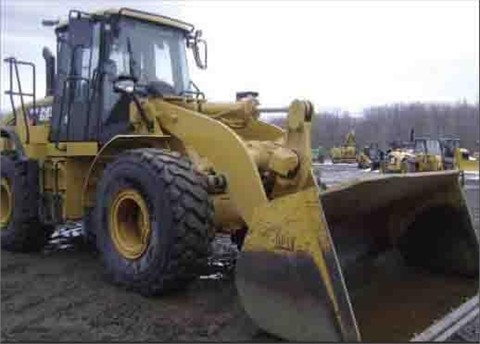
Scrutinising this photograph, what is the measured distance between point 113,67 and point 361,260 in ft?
9.48

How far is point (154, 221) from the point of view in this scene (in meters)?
4.55

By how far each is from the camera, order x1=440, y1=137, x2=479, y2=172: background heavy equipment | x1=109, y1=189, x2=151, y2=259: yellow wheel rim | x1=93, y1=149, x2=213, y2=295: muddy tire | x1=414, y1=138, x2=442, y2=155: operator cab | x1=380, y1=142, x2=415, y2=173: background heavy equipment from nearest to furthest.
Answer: x1=93, y1=149, x2=213, y2=295: muddy tire, x1=109, y1=189, x2=151, y2=259: yellow wheel rim, x1=380, y1=142, x2=415, y2=173: background heavy equipment, x1=440, y1=137, x2=479, y2=172: background heavy equipment, x1=414, y1=138, x2=442, y2=155: operator cab

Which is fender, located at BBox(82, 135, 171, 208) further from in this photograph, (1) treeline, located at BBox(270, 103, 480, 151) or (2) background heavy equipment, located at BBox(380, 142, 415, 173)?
(1) treeline, located at BBox(270, 103, 480, 151)

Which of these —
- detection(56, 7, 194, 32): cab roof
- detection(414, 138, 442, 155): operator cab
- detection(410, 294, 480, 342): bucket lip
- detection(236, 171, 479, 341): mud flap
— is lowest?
detection(410, 294, 480, 342): bucket lip

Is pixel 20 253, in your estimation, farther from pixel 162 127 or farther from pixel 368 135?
pixel 368 135

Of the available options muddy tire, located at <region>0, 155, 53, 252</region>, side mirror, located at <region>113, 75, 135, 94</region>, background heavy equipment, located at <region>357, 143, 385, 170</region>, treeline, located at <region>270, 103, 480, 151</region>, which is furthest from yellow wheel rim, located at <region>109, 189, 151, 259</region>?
treeline, located at <region>270, 103, 480, 151</region>

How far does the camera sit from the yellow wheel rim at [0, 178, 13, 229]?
665 centimetres

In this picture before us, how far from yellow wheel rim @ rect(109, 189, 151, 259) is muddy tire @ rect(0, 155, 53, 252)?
6.03 ft

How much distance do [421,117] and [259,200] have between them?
167 ft

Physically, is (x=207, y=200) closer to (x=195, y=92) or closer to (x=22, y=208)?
(x=195, y=92)

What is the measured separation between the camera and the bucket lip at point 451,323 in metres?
3.50

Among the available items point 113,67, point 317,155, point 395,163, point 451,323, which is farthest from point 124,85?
point 395,163

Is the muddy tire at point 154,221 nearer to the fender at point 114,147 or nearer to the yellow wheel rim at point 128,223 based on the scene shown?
the yellow wheel rim at point 128,223

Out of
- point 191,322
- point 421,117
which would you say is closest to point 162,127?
point 191,322
